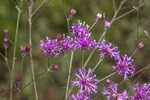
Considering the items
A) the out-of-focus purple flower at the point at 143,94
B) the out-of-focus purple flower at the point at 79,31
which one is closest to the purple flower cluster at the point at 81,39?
the out-of-focus purple flower at the point at 79,31

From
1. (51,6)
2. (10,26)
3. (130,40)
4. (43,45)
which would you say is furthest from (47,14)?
(43,45)

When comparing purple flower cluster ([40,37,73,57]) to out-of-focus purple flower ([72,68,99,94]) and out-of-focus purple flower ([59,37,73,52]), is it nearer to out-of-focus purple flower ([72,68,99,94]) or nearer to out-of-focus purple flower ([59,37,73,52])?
out-of-focus purple flower ([59,37,73,52])

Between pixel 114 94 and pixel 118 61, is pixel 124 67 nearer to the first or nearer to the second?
pixel 118 61

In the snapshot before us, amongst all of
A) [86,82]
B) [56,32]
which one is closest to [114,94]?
[86,82]

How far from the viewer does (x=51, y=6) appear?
3412 mm

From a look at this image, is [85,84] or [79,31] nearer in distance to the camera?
[85,84]

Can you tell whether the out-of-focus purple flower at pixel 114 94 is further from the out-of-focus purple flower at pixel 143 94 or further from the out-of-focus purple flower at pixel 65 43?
the out-of-focus purple flower at pixel 65 43

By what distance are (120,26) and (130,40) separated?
24 centimetres

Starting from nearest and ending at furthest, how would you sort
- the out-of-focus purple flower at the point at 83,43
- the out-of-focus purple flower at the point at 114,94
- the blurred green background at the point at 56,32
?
the out-of-focus purple flower at the point at 114,94
the out-of-focus purple flower at the point at 83,43
the blurred green background at the point at 56,32

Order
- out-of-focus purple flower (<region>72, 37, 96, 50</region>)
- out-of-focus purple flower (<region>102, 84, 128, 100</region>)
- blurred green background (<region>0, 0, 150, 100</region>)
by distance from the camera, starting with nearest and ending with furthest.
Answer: out-of-focus purple flower (<region>102, 84, 128, 100</region>)
out-of-focus purple flower (<region>72, 37, 96, 50</region>)
blurred green background (<region>0, 0, 150, 100</region>)

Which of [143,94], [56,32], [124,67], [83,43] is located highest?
[56,32]

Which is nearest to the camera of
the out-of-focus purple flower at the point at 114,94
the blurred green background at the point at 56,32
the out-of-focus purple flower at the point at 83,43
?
the out-of-focus purple flower at the point at 114,94

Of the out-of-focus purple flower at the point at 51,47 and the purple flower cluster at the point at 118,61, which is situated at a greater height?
the out-of-focus purple flower at the point at 51,47

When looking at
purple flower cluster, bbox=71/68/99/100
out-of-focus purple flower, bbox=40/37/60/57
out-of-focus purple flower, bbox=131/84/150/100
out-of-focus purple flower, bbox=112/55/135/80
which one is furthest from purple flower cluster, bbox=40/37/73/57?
out-of-focus purple flower, bbox=131/84/150/100
